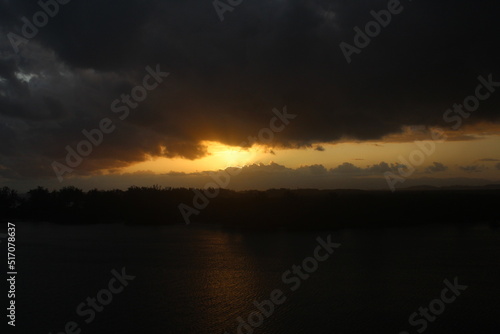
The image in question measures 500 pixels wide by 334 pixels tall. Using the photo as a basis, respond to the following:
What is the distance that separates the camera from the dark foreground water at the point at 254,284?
45.6 ft

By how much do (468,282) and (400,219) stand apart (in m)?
27.9

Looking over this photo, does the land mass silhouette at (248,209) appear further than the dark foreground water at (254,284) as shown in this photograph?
Yes

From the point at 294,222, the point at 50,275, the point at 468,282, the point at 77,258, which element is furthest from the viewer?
the point at 294,222

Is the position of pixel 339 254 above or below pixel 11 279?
above

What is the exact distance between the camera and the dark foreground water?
13906 mm

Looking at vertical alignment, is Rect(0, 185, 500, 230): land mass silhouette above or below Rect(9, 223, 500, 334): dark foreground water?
above

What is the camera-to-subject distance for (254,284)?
1881 centimetres

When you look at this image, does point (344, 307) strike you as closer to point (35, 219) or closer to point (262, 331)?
point (262, 331)

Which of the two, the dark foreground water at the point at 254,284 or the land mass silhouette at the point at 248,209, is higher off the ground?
Answer: the land mass silhouette at the point at 248,209

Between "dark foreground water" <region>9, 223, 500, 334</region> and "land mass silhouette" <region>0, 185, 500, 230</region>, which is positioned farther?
"land mass silhouette" <region>0, 185, 500, 230</region>

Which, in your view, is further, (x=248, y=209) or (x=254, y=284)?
(x=248, y=209)

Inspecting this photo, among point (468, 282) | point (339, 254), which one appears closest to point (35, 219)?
point (339, 254)

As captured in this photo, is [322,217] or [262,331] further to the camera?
[322,217]

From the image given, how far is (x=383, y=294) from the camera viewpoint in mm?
17031
